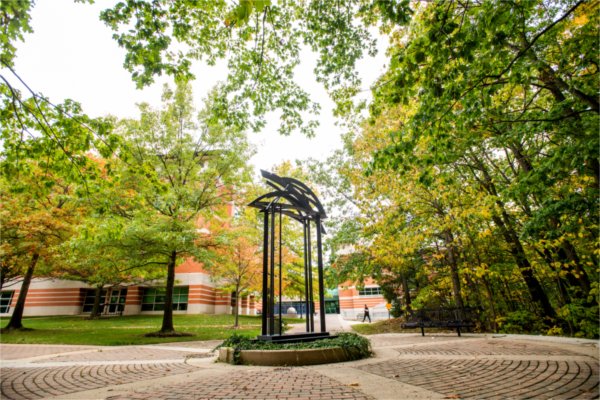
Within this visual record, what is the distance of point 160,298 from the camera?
96.3 ft

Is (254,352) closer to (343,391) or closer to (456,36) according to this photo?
(343,391)

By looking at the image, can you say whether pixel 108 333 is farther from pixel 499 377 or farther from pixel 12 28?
pixel 499 377

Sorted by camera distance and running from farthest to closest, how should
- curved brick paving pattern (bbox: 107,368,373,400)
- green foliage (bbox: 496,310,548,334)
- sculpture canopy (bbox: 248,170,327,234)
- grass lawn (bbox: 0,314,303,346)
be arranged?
grass lawn (bbox: 0,314,303,346) < green foliage (bbox: 496,310,548,334) < sculpture canopy (bbox: 248,170,327,234) < curved brick paving pattern (bbox: 107,368,373,400)

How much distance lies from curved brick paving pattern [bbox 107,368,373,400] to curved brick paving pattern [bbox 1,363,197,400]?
1060mm

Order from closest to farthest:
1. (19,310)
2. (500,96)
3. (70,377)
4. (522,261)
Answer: (70,377) → (500,96) → (522,261) → (19,310)

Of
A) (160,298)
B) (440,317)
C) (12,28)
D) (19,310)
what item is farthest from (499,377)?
(160,298)

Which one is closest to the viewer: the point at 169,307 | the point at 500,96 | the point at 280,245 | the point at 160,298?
the point at 280,245

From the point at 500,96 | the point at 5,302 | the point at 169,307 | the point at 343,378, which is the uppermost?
the point at 500,96

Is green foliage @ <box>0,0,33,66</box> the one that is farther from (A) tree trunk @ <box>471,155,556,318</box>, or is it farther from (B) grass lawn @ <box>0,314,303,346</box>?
(A) tree trunk @ <box>471,155,556,318</box>

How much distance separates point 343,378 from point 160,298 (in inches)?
1184

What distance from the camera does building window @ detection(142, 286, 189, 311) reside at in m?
28.4

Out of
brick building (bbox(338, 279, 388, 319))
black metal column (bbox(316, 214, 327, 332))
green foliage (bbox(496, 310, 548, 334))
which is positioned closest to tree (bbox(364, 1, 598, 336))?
green foliage (bbox(496, 310, 548, 334))

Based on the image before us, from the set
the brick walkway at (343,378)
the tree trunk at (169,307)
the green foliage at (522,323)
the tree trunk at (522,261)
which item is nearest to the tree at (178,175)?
the tree trunk at (169,307)

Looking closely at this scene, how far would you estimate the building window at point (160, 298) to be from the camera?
2838 cm
